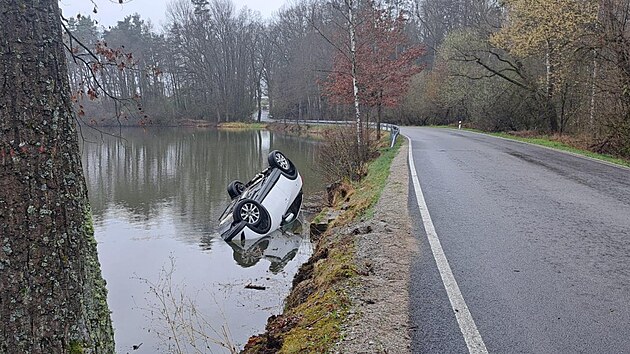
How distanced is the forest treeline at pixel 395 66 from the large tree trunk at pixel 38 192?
105cm

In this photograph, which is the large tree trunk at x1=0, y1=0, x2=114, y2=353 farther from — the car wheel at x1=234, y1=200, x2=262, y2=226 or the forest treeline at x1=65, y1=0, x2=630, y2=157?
the car wheel at x1=234, y1=200, x2=262, y2=226

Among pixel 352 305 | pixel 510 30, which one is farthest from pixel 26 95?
pixel 510 30

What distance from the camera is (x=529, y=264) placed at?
578 centimetres

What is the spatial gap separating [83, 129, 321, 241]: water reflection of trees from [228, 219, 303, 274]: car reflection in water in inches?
79.7

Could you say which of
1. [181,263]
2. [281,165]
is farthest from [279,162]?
[181,263]

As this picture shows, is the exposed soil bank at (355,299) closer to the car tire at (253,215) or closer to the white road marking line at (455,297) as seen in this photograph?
the white road marking line at (455,297)

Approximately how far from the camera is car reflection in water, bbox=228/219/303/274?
12.0m

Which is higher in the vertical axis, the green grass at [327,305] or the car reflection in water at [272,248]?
the green grass at [327,305]

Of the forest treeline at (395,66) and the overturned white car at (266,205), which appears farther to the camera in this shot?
the forest treeline at (395,66)

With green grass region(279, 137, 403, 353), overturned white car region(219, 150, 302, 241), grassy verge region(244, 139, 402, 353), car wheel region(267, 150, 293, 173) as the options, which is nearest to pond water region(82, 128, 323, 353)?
overturned white car region(219, 150, 302, 241)

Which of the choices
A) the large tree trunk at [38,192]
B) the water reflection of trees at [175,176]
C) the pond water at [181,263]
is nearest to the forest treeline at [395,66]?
the large tree trunk at [38,192]

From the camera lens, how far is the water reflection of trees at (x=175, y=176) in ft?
58.8

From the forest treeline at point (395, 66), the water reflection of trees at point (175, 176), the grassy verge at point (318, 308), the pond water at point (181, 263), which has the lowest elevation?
the pond water at point (181, 263)

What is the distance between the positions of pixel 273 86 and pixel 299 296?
6569cm
